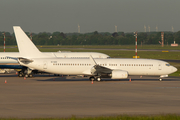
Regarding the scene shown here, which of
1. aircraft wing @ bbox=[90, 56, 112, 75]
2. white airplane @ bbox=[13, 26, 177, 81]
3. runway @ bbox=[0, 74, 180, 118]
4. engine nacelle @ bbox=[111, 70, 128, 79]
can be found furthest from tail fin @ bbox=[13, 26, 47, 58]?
runway @ bbox=[0, 74, 180, 118]

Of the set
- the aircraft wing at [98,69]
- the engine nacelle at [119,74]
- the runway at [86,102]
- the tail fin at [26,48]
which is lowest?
the runway at [86,102]

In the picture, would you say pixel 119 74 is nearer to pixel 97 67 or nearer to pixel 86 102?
pixel 97 67

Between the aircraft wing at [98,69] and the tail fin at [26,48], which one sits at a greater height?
the tail fin at [26,48]

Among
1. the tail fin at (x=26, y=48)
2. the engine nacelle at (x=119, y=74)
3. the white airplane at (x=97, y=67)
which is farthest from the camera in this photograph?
the tail fin at (x=26, y=48)

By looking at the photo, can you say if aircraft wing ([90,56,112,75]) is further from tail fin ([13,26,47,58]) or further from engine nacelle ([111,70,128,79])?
tail fin ([13,26,47,58])

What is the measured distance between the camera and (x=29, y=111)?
24.2 metres

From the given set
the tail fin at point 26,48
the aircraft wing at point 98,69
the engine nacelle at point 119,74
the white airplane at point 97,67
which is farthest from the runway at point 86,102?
the tail fin at point 26,48

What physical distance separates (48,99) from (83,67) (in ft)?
57.5

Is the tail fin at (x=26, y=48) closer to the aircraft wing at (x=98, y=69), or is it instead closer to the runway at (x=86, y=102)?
the aircraft wing at (x=98, y=69)

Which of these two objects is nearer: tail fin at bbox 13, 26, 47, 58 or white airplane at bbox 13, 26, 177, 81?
white airplane at bbox 13, 26, 177, 81

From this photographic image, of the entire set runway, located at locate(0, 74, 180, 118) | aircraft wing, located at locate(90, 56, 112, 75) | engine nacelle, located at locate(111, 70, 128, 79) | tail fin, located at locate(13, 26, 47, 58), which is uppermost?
tail fin, located at locate(13, 26, 47, 58)

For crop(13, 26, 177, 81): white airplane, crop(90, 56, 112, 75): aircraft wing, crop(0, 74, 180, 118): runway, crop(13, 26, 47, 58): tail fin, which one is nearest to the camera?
crop(0, 74, 180, 118): runway

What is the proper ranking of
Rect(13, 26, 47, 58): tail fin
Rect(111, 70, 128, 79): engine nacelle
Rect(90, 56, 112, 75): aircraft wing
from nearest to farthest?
Rect(111, 70, 128, 79): engine nacelle, Rect(90, 56, 112, 75): aircraft wing, Rect(13, 26, 47, 58): tail fin

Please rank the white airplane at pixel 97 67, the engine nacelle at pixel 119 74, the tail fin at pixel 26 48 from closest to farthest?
the engine nacelle at pixel 119 74 < the white airplane at pixel 97 67 < the tail fin at pixel 26 48
